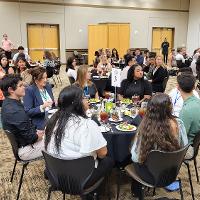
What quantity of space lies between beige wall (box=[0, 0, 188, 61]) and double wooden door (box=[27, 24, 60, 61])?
0.29 metres

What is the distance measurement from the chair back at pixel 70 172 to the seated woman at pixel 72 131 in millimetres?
56

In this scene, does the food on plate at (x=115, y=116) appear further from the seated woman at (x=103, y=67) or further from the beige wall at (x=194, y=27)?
the beige wall at (x=194, y=27)

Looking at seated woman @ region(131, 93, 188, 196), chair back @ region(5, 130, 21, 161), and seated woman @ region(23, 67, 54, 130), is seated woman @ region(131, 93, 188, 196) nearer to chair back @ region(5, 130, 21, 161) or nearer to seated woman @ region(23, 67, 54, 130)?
chair back @ region(5, 130, 21, 161)

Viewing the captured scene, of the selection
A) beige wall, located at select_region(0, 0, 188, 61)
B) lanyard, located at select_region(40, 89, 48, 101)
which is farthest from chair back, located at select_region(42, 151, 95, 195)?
beige wall, located at select_region(0, 0, 188, 61)

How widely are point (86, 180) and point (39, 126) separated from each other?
164cm

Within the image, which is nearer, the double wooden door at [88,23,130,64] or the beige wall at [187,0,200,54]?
the double wooden door at [88,23,130,64]

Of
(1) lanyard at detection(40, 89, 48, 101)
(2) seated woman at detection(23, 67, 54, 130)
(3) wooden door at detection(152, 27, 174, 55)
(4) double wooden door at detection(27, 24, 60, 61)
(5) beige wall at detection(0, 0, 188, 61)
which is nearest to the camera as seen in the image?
(2) seated woman at detection(23, 67, 54, 130)

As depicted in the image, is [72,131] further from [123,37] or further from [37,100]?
[123,37]

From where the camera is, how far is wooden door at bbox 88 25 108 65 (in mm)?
14727

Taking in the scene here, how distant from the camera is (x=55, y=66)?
364 inches

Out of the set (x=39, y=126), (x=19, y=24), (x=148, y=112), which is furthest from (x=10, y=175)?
(x=19, y=24)

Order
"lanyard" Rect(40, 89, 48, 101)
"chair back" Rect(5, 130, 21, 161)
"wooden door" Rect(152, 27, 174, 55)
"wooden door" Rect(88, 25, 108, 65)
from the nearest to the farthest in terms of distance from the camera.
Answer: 1. "chair back" Rect(5, 130, 21, 161)
2. "lanyard" Rect(40, 89, 48, 101)
3. "wooden door" Rect(88, 25, 108, 65)
4. "wooden door" Rect(152, 27, 174, 55)

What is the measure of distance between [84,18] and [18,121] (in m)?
13.8

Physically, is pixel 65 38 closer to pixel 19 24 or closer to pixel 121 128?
pixel 19 24
